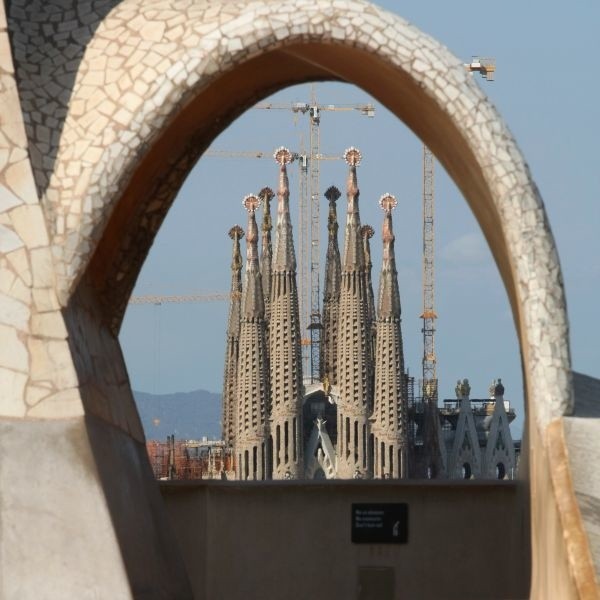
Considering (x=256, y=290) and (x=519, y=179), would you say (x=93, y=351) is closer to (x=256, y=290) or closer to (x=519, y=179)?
(x=519, y=179)

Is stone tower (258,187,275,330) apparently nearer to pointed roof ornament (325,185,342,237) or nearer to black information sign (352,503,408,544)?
pointed roof ornament (325,185,342,237)

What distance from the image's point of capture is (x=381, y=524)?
15.0 meters

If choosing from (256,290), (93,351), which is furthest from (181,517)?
(256,290)

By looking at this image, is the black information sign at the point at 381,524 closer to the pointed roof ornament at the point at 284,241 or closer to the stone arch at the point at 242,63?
the stone arch at the point at 242,63

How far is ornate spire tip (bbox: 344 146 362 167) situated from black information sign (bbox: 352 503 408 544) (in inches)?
2229

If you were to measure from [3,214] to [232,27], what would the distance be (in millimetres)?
1840

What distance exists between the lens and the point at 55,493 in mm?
10898

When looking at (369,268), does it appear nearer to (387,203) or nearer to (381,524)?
(387,203)

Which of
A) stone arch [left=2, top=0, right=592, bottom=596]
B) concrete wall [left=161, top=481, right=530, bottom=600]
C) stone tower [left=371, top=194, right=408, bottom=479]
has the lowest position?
concrete wall [left=161, top=481, right=530, bottom=600]

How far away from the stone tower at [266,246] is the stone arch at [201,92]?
56205 mm

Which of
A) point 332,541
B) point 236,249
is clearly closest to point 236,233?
point 236,249

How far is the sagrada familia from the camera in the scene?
66312 millimetres

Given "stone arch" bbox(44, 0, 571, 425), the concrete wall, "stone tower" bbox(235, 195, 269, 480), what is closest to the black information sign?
the concrete wall

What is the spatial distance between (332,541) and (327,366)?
186ft
